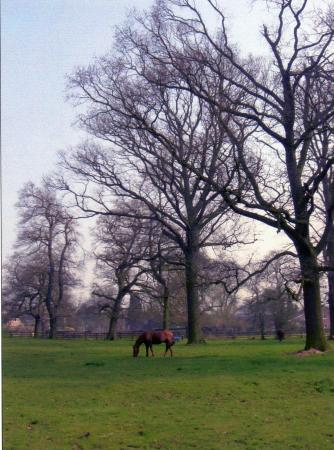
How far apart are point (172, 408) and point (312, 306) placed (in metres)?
16.3

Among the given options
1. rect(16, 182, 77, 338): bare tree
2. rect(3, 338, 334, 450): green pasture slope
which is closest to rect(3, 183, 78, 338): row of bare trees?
rect(16, 182, 77, 338): bare tree

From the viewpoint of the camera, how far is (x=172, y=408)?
12.5m

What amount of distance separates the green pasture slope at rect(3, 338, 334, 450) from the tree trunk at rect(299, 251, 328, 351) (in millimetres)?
6290

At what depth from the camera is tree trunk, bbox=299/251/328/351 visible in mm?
26312

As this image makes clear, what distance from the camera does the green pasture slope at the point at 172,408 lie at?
963 centimetres

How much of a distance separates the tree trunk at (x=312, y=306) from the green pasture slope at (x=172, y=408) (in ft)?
20.6

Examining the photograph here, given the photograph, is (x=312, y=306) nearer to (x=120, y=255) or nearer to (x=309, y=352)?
(x=309, y=352)

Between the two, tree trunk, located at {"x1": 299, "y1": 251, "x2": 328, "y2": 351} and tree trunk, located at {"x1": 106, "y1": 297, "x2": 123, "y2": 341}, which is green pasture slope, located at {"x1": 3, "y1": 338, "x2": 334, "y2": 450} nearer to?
tree trunk, located at {"x1": 299, "y1": 251, "x2": 328, "y2": 351}

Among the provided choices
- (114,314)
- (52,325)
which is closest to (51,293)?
(52,325)

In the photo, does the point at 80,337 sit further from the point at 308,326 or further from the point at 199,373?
the point at 199,373

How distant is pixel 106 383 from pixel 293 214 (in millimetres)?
13956

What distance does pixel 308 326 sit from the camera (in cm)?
2744

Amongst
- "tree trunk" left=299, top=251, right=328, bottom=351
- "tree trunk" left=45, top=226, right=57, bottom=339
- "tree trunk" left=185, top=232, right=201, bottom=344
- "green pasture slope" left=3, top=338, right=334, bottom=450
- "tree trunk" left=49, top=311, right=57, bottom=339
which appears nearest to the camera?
"green pasture slope" left=3, top=338, right=334, bottom=450

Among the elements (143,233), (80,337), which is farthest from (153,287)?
(80,337)
